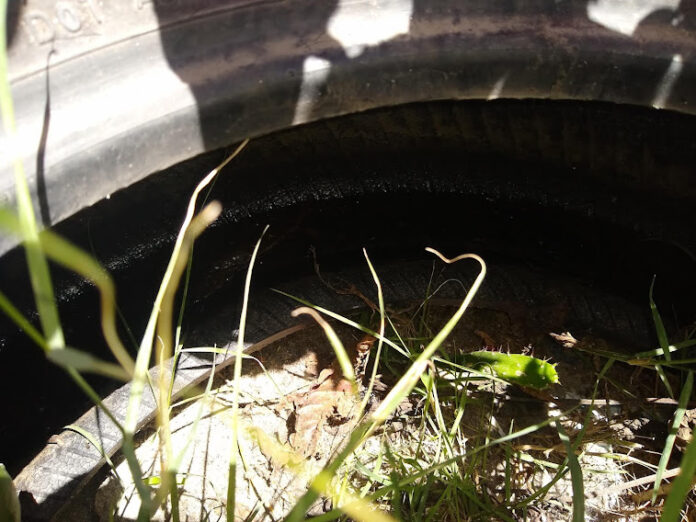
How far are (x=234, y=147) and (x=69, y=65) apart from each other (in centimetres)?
41

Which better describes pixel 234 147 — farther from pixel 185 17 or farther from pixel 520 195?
pixel 520 195

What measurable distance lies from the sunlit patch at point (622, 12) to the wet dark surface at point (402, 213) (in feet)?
0.71

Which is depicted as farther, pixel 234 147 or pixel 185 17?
pixel 234 147

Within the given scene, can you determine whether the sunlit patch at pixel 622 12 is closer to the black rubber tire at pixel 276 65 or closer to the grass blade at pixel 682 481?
the black rubber tire at pixel 276 65

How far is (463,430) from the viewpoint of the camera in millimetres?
1359

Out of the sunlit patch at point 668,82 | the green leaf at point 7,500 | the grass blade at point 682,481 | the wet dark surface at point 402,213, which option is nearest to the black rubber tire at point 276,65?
the sunlit patch at point 668,82

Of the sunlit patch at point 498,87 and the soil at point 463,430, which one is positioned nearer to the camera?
the sunlit patch at point 498,87

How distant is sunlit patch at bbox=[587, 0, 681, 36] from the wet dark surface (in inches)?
8.5

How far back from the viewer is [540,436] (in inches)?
53.6

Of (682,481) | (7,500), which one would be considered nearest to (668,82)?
(682,481)

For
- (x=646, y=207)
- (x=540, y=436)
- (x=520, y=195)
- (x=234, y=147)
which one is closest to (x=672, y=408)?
(x=540, y=436)

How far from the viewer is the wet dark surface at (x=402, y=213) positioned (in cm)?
110

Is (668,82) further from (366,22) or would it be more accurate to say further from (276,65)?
(276,65)

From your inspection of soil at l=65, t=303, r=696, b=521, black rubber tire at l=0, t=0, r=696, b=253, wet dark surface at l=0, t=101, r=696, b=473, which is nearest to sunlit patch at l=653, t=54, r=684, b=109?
black rubber tire at l=0, t=0, r=696, b=253
